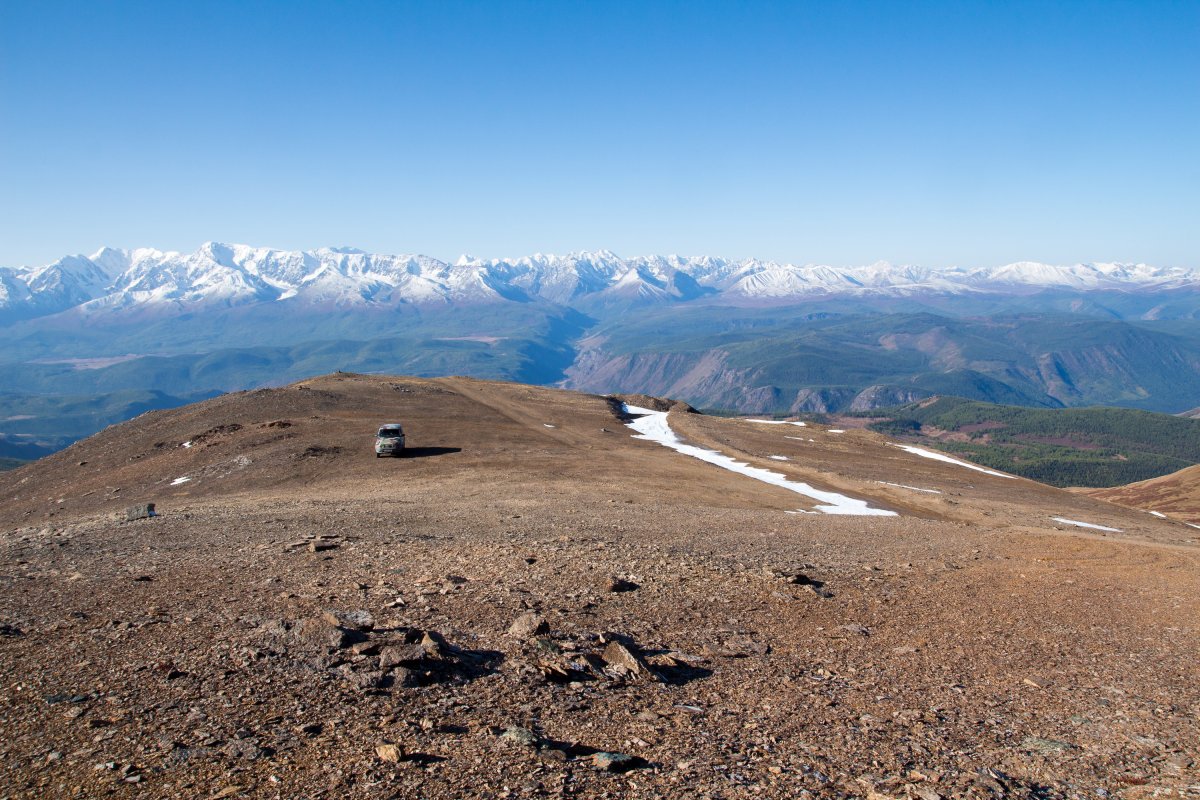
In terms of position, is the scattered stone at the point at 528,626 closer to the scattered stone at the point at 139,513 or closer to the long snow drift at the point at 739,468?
the scattered stone at the point at 139,513

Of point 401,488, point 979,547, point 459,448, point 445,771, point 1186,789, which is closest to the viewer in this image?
point 445,771

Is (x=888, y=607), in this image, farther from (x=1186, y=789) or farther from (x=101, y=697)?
(x=101, y=697)

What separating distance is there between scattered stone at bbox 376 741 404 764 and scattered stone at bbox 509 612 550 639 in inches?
148

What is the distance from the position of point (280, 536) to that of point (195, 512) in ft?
23.8

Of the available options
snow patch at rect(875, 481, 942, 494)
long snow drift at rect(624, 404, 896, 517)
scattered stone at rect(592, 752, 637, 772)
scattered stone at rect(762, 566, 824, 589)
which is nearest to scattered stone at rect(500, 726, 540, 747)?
scattered stone at rect(592, 752, 637, 772)

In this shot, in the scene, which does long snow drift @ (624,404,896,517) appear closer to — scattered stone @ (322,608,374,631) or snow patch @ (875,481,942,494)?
snow patch @ (875,481,942,494)

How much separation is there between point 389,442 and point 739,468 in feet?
72.3

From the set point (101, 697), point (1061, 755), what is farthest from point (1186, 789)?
point (101, 697)

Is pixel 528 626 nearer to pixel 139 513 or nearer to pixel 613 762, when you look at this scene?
pixel 613 762

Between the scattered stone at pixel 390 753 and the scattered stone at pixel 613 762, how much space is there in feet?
7.14

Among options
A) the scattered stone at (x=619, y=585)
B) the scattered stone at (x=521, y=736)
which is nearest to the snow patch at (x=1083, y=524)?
the scattered stone at (x=619, y=585)

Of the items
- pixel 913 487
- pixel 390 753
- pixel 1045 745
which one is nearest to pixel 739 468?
pixel 913 487

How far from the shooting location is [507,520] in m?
22.3

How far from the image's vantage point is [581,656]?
35.1 feet
